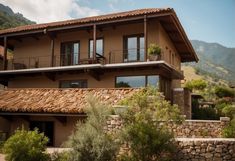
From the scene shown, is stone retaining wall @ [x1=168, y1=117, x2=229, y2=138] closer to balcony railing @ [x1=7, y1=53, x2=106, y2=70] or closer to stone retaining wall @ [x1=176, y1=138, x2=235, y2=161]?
stone retaining wall @ [x1=176, y1=138, x2=235, y2=161]

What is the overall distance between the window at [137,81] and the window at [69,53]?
4.64 metres

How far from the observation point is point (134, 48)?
23031 mm

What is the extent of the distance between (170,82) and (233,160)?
40.5ft

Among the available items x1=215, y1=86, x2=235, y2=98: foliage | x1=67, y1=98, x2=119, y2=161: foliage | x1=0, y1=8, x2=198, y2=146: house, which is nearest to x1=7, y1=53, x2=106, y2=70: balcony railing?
x1=0, y1=8, x2=198, y2=146: house

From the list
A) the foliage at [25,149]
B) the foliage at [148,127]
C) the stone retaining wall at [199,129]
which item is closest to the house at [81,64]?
the foliage at [25,149]

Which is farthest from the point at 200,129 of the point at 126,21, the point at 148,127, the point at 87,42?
the point at 87,42

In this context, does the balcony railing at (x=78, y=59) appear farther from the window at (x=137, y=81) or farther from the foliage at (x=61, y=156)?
the foliage at (x=61, y=156)

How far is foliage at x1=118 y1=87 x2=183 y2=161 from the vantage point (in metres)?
13.2

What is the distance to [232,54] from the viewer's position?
7810 inches

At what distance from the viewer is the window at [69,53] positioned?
Result: 2591cm

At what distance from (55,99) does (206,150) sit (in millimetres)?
10353

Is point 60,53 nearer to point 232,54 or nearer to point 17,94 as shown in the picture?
point 17,94

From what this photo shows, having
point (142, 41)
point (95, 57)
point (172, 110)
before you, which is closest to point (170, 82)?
point (142, 41)

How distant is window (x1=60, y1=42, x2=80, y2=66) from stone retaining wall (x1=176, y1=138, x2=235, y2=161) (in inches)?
559
